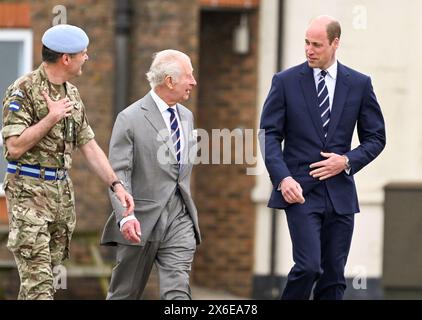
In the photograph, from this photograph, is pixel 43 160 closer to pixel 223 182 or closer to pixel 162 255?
pixel 162 255

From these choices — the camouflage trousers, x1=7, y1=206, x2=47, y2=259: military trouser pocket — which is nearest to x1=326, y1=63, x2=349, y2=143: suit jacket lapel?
the camouflage trousers

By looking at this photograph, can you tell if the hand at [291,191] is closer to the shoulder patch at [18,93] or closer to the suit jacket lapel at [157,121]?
the suit jacket lapel at [157,121]

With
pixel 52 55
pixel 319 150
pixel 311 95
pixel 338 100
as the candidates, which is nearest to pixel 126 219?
pixel 52 55

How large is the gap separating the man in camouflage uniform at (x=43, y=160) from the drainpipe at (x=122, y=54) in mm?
5896

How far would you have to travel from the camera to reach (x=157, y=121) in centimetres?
858

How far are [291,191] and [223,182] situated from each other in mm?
6620

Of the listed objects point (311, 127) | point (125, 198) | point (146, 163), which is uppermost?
point (311, 127)

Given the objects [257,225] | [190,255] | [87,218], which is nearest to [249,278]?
[257,225]

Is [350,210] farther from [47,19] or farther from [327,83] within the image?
[47,19]

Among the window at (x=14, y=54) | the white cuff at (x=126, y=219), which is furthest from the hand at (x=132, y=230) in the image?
the window at (x=14, y=54)

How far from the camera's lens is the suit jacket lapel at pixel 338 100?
8.49 meters

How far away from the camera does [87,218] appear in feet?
47.2

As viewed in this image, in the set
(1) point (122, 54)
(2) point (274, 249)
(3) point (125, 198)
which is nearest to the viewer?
(3) point (125, 198)

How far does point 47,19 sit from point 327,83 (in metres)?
6.35
